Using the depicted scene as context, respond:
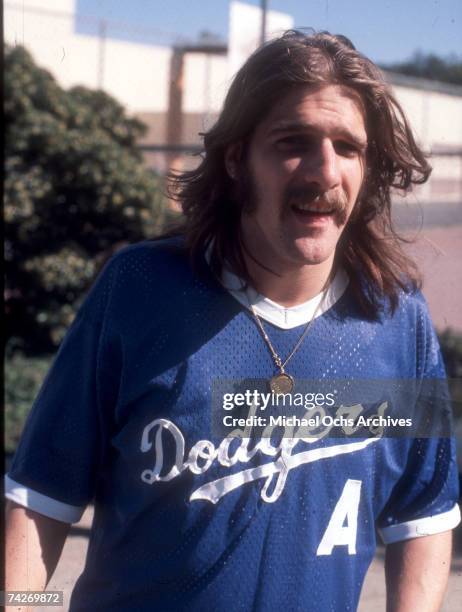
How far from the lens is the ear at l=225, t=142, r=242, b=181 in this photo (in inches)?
58.0

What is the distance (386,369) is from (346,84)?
0.43 m

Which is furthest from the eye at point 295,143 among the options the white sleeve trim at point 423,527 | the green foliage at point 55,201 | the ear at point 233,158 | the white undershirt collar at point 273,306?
the green foliage at point 55,201

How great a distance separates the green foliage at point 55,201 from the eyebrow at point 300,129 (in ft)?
13.6

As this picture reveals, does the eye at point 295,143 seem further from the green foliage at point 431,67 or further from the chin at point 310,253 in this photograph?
the green foliage at point 431,67

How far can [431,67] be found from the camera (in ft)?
9.14

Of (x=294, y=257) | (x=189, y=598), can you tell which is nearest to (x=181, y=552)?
(x=189, y=598)

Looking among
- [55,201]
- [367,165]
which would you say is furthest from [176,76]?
[367,165]

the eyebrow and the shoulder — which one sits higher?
the eyebrow

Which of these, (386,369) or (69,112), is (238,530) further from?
(69,112)

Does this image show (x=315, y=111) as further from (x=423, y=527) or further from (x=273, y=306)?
(x=423, y=527)

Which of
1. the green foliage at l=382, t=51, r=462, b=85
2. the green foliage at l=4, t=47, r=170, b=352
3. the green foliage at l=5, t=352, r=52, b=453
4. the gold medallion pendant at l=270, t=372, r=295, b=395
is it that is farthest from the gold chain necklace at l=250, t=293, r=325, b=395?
the green foliage at l=4, t=47, r=170, b=352

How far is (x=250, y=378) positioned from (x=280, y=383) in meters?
0.04

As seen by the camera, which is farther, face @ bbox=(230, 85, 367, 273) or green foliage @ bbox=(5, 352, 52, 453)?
green foliage @ bbox=(5, 352, 52, 453)

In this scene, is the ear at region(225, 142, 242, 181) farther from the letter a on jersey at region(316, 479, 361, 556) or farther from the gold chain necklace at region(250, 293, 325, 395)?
the letter a on jersey at region(316, 479, 361, 556)
